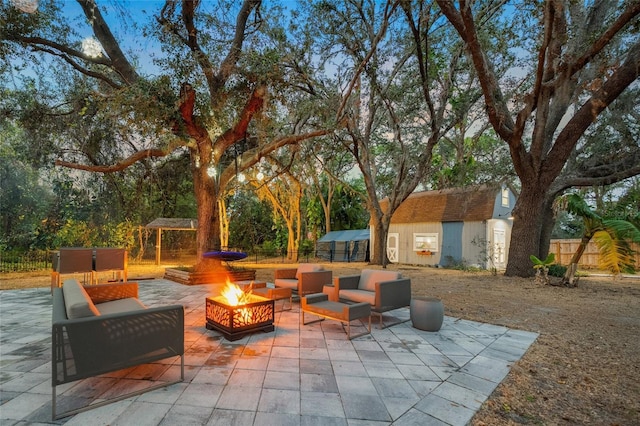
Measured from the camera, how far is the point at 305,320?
5.02 m

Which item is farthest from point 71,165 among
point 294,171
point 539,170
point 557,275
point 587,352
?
point 557,275

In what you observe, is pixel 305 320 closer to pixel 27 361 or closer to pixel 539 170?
pixel 27 361

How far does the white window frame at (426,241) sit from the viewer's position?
16.3 m

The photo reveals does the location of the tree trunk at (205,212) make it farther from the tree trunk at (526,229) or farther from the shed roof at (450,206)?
the shed roof at (450,206)

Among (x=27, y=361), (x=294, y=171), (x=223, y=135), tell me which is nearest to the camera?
(x=27, y=361)

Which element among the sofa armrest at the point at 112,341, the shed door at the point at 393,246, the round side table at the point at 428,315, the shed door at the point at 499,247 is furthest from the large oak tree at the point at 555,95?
the shed door at the point at 393,246

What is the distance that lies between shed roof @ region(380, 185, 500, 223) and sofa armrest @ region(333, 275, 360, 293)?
10.5 meters

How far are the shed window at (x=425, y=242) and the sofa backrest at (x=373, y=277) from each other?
38.7 ft

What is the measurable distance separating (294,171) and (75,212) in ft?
36.3

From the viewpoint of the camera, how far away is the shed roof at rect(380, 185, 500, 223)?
14.9 metres

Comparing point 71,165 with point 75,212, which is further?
point 75,212

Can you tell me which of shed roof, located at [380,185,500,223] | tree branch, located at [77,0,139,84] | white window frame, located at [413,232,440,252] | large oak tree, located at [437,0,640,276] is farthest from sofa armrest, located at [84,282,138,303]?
white window frame, located at [413,232,440,252]

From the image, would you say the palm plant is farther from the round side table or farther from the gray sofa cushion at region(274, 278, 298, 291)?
the gray sofa cushion at region(274, 278, 298, 291)

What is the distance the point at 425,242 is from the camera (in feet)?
54.9
